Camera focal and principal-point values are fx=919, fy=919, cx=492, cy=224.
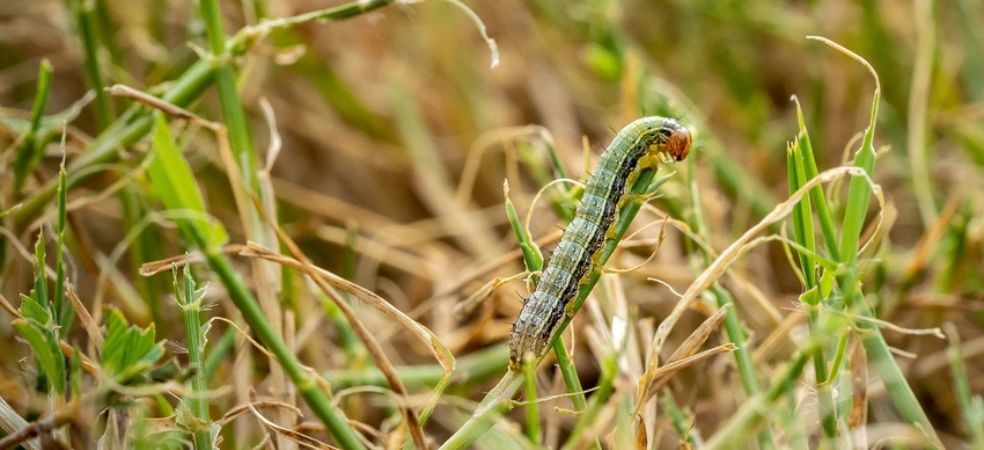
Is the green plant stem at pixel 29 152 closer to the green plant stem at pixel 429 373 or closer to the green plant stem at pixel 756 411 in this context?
the green plant stem at pixel 429 373

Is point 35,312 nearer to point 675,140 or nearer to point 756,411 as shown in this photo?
point 756,411

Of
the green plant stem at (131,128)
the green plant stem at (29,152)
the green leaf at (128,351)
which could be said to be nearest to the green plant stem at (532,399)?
the green leaf at (128,351)

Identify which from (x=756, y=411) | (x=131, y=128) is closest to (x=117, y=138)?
(x=131, y=128)

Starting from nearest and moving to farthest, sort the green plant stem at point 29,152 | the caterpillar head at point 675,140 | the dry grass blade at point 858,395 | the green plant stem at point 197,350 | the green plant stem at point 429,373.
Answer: the green plant stem at point 197,350
the dry grass blade at point 858,395
the caterpillar head at point 675,140
the green plant stem at point 29,152
the green plant stem at point 429,373

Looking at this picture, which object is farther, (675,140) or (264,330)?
(675,140)

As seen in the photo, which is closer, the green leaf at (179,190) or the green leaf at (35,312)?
the green leaf at (179,190)

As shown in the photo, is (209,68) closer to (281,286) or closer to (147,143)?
(147,143)

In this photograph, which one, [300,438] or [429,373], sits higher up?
[300,438]

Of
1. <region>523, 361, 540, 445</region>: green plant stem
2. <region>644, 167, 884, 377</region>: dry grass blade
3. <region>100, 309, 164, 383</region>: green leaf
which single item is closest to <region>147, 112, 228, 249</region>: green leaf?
<region>100, 309, 164, 383</region>: green leaf
